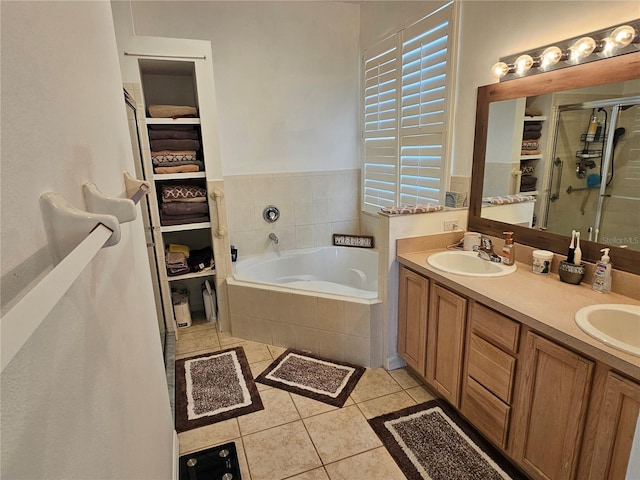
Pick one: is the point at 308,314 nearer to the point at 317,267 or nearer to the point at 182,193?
the point at 317,267

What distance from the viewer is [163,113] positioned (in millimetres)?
2672

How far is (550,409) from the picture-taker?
4.74 feet

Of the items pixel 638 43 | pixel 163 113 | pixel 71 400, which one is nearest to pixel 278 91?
pixel 163 113

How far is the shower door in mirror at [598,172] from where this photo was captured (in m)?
1.58

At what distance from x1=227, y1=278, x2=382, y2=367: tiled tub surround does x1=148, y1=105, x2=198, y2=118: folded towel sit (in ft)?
4.32

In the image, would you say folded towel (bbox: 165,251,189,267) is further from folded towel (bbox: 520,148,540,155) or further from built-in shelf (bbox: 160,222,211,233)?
folded towel (bbox: 520,148,540,155)

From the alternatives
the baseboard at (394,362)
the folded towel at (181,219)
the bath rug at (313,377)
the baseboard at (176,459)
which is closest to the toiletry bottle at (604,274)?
the baseboard at (394,362)

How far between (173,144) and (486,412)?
2.63m

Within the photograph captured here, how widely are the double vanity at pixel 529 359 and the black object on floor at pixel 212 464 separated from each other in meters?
1.19

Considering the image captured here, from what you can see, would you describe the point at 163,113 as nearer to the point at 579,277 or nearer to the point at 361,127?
the point at 361,127

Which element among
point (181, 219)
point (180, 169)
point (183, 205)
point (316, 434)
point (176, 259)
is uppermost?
point (180, 169)

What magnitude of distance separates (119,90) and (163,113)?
1546mm

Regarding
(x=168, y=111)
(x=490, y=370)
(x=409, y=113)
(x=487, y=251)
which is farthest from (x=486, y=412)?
(x=168, y=111)

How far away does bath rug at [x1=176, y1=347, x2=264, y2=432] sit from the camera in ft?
6.96
